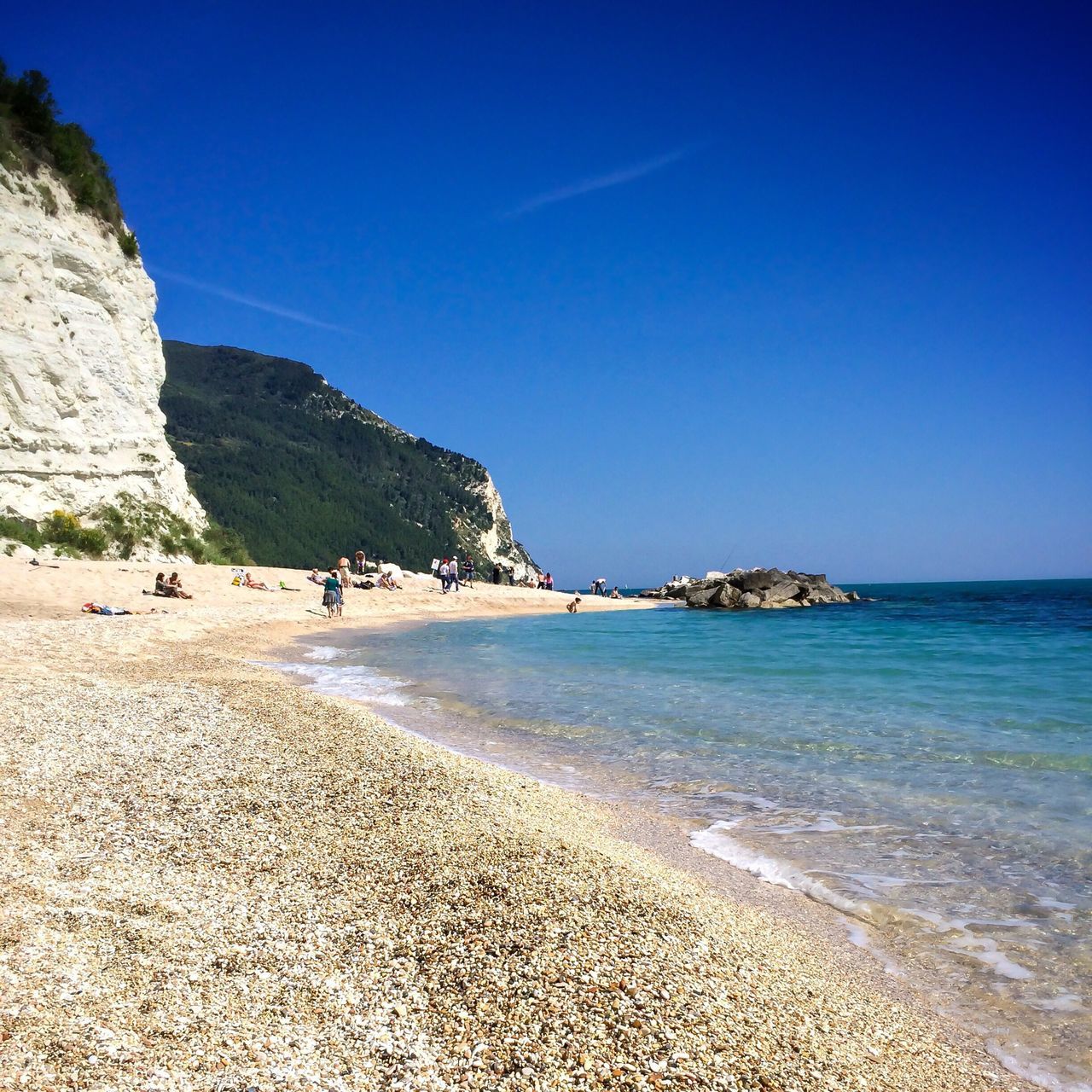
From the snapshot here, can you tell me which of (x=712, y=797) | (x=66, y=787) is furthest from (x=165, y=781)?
(x=712, y=797)

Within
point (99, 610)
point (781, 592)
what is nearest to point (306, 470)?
point (781, 592)

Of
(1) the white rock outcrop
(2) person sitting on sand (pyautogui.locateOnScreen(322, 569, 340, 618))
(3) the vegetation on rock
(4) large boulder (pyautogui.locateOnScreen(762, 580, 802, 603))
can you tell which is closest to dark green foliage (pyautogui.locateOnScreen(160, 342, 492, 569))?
(3) the vegetation on rock

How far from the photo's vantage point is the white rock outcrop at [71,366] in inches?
1003

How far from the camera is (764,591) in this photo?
49344 millimetres

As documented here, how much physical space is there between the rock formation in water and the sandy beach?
4332 cm

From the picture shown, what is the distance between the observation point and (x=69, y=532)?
25.9 meters

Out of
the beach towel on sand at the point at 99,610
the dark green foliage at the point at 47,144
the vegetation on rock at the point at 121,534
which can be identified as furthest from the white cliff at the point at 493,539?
the beach towel on sand at the point at 99,610

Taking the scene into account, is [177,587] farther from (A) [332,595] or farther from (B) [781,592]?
(B) [781,592]

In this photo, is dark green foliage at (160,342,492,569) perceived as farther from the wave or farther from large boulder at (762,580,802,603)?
the wave

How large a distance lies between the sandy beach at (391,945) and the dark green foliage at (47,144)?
29.5m

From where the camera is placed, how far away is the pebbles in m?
2.83

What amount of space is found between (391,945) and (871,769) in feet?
22.0

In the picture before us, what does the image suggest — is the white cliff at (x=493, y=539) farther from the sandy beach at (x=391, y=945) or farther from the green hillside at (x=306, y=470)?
the sandy beach at (x=391, y=945)

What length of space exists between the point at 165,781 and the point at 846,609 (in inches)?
1766
